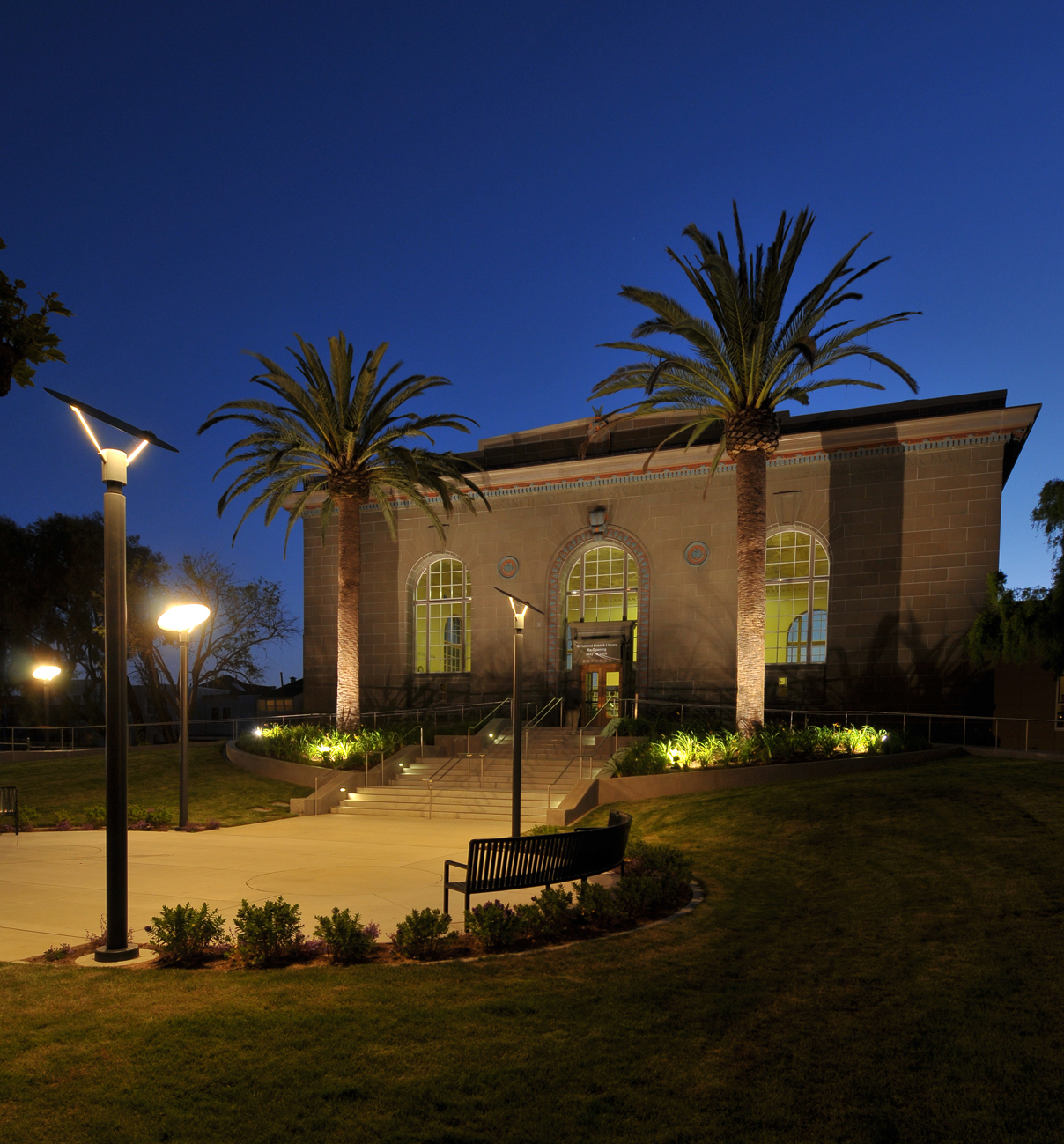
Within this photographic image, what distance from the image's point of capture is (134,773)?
23.5 metres

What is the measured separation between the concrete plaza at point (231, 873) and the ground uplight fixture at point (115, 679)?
92 cm

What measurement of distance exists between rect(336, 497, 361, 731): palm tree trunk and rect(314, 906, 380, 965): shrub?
1679cm

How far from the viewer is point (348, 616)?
24.4m

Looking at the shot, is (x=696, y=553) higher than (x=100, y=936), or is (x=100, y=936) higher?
(x=696, y=553)

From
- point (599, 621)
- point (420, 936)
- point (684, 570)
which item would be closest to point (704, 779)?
point (684, 570)

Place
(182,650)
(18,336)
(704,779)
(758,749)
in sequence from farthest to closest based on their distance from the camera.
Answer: (758,749)
(704,779)
(182,650)
(18,336)

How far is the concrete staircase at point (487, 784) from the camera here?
18984 mm

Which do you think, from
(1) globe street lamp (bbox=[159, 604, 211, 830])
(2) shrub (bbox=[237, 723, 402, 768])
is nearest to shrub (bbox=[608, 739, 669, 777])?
(2) shrub (bbox=[237, 723, 402, 768])

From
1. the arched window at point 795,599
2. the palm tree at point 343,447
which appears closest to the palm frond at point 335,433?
the palm tree at point 343,447

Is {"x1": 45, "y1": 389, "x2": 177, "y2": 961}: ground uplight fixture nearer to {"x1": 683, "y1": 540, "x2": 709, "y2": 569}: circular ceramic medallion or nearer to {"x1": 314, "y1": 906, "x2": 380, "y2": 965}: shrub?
{"x1": 314, "y1": 906, "x2": 380, "y2": 965}: shrub

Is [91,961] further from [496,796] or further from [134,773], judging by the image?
[134,773]

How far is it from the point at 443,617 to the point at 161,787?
12353mm

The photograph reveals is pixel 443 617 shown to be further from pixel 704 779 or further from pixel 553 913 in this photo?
pixel 553 913

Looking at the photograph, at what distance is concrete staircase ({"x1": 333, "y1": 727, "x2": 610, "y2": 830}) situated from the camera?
18984 mm
